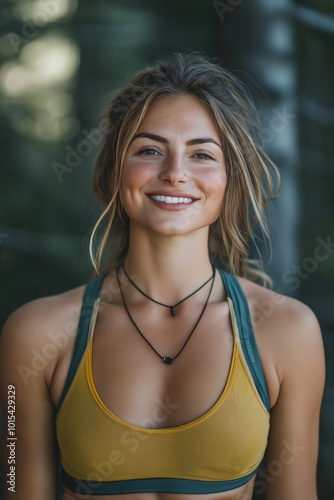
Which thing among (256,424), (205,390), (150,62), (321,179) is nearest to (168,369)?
(205,390)

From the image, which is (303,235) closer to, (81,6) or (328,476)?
(328,476)

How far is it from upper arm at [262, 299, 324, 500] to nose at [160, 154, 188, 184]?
474mm

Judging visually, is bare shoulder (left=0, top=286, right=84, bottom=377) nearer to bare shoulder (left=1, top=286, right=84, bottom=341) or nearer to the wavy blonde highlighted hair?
bare shoulder (left=1, top=286, right=84, bottom=341)

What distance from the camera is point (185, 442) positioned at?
1.84m

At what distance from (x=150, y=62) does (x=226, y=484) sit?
A: 107 inches

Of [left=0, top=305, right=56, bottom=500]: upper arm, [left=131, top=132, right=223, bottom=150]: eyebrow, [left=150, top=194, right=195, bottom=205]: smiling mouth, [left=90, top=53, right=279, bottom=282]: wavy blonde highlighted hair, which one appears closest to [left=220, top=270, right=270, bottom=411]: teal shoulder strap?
[left=90, top=53, right=279, bottom=282]: wavy blonde highlighted hair

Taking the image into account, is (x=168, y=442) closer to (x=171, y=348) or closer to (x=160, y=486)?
(x=160, y=486)

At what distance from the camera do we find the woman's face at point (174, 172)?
6.37 feet

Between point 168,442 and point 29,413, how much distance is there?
436 millimetres

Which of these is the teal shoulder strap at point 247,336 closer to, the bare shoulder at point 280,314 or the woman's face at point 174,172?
the bare shoulder at point 280,314

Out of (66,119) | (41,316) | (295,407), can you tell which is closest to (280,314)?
(295,407)

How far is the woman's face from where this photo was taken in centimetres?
194

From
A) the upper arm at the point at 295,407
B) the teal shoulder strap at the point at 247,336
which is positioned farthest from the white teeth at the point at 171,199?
the upper arm at the point at 295,407

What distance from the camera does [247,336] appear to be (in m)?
1.99
